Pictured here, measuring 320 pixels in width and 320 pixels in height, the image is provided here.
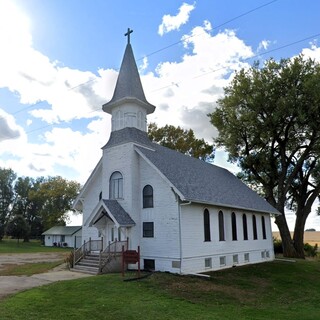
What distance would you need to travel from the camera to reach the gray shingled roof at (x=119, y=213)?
18844 mm

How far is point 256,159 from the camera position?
1336 inches

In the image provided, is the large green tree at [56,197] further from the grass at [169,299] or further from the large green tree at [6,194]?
the grass at [169,299]

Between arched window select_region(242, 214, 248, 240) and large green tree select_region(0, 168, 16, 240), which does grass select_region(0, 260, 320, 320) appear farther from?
large green tree select_region(0, 168, 16, 240)

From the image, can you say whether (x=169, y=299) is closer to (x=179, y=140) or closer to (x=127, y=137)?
(x=127, y=137)

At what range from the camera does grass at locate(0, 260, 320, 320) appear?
32.3 feet

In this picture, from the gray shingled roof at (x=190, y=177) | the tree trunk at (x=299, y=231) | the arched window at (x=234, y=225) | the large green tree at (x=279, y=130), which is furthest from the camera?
the tree trunk at (x=299, y=231)

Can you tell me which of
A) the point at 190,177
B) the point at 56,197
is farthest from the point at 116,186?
the point at 56,197

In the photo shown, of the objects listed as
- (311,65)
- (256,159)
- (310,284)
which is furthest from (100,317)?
(311,65)

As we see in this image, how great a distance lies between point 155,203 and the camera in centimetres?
1945

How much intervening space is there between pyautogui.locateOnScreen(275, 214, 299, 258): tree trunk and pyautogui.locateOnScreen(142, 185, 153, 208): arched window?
1841 centimetres

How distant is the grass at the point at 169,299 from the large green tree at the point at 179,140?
95.0ft

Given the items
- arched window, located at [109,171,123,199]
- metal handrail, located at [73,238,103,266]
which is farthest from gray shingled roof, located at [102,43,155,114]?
metal handrail, located at [73,238,103,266]

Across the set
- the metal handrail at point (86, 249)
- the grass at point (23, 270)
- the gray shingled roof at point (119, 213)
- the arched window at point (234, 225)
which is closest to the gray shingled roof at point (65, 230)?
the grass at point (23, 270)

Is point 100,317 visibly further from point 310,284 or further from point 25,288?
point 310,284
